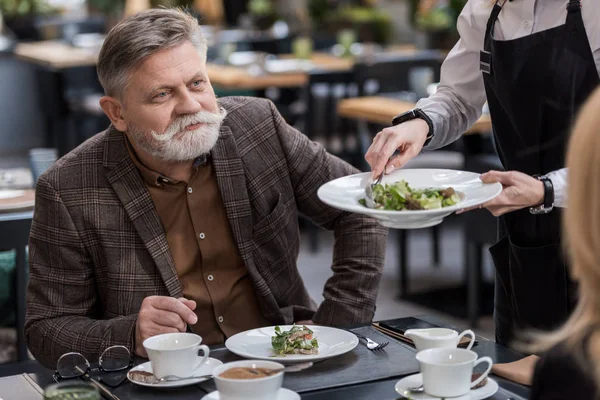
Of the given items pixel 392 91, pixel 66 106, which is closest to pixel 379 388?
pixel 392 91

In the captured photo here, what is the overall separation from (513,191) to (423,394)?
447mm

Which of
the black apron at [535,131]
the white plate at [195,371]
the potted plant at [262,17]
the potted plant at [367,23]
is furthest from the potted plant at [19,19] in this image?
the white plate at [195,371]

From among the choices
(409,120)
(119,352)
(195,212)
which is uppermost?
(409,120)

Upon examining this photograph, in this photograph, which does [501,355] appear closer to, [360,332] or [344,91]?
[360,332]

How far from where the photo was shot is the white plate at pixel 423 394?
5.16 ft

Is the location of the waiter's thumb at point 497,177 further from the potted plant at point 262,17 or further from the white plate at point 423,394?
the potted plant at point 262,17

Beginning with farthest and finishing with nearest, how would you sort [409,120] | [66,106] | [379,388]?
1. [66,106]
2. [409,120]
3. [379,388]

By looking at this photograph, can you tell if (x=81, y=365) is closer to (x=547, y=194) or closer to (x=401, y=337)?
(x=401, y=337)

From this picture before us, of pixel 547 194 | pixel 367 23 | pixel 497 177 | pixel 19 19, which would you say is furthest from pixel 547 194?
pixel 19 19

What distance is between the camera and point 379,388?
168 cm

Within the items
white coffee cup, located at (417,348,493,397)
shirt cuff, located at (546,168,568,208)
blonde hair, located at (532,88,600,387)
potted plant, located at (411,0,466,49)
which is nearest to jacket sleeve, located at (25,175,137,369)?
white coffee cup, located at (417,348,493,397)

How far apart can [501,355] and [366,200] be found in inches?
14.3

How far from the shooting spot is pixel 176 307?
1.97 meters

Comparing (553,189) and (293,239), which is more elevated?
(553,189)
